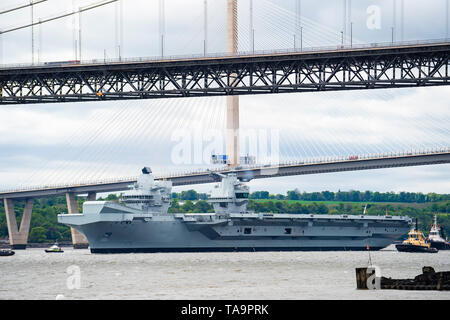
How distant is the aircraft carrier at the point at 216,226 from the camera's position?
78188 mm

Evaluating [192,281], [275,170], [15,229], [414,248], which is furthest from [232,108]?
[15,229]

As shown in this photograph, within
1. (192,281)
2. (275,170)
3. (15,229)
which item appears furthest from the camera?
(15,229)

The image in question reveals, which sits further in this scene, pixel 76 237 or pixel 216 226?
pixel 76 237

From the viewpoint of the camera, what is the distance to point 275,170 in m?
102

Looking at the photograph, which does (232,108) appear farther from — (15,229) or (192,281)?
(15,229)

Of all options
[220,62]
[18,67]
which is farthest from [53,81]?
[220,62]

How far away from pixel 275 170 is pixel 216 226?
69.2ft

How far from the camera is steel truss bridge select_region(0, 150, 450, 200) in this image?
95.4 metres

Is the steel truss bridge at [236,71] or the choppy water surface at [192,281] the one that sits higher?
the steel truss bridge at [236,71]

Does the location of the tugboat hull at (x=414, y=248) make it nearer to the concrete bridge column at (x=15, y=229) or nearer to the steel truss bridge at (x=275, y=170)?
the steel truss bridge at (x=275, y=170)

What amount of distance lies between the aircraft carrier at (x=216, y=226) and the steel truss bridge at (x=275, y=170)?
236 inches

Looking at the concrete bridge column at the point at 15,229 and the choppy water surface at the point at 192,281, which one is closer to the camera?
the choppy water surface at the point at 192,281

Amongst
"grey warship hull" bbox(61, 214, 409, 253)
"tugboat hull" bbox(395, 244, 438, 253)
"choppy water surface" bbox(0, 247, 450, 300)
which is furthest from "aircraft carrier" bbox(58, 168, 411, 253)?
"choppy water surface" bbox(0, 247, 450, 300)

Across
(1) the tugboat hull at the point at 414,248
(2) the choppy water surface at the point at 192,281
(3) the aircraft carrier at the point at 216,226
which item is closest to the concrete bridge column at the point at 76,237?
(3) the aircraft carrier at the point at 216,226
